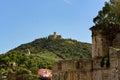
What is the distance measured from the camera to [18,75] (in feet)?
229

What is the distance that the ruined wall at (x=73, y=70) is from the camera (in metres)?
33.1

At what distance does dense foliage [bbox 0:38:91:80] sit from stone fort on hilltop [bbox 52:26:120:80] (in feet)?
110

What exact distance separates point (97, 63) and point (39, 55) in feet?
224

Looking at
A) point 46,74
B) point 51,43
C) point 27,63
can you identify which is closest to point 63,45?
point 51,43

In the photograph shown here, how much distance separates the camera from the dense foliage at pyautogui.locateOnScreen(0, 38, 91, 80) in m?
79.5

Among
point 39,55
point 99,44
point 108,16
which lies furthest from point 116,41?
point 39,55

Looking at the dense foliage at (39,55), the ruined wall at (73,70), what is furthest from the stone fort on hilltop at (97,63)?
the dense foliage at (39,55)

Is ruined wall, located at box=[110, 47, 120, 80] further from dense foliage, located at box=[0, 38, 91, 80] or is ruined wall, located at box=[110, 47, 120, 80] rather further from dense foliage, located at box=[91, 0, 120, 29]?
dense foliage, located at box=[0, 38, 91, 80]

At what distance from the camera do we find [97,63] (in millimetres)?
32125

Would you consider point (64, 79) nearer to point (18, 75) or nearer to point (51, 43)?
point (18, 75)

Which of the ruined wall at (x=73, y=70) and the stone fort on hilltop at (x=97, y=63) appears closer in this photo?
→ the stone fort on hilltop at (x=97, y=63)

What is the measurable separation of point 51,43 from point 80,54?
674 inches

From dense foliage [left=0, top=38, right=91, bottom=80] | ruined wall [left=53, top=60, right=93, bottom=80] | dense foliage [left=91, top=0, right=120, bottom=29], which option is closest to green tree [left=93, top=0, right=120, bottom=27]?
dense foliage [left=91, top=0, right=120, bottom=29]

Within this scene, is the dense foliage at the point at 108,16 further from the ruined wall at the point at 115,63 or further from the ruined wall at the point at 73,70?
the ruined wall at the point at 115,63
